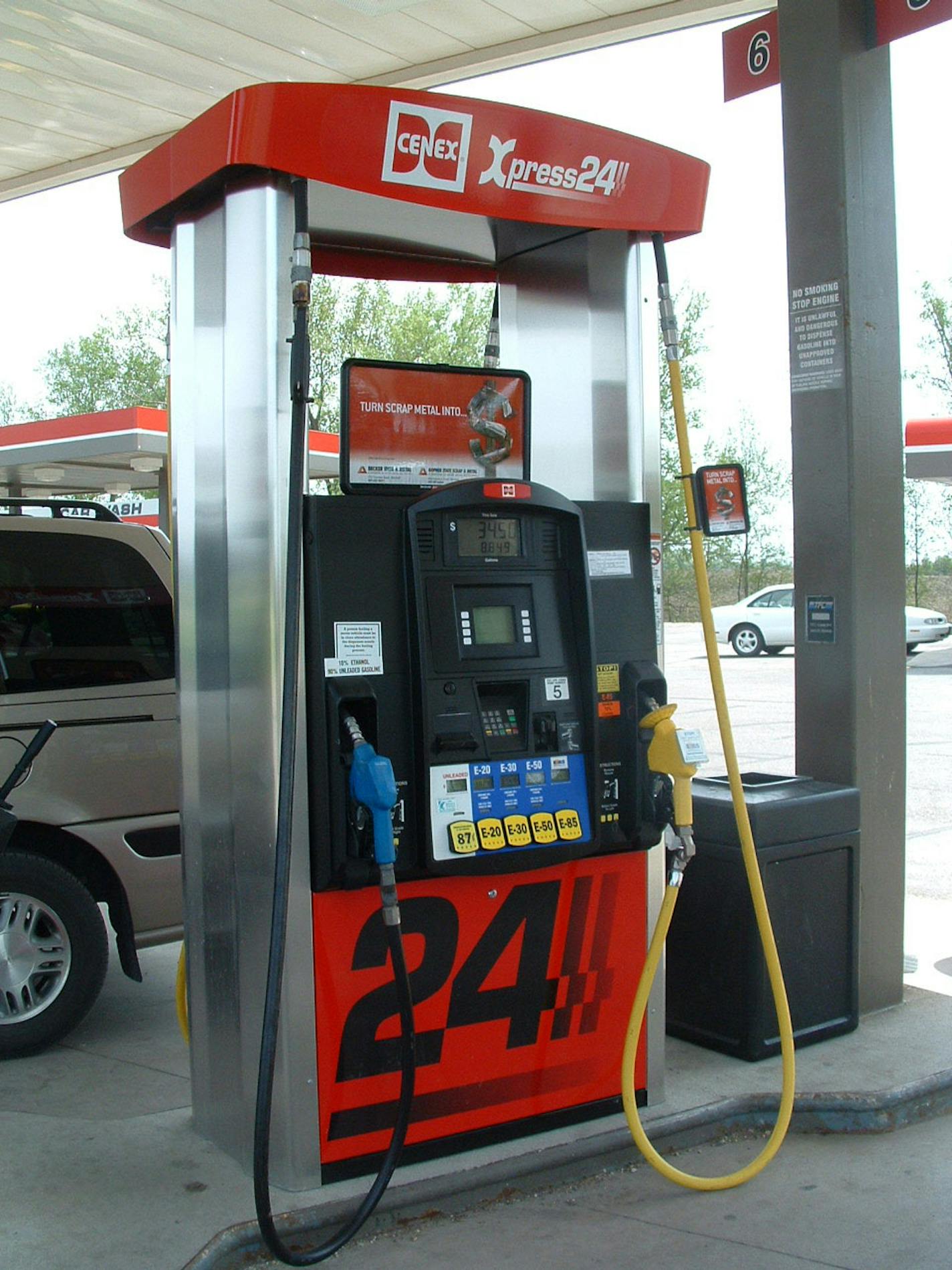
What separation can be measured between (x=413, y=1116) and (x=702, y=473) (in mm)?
2035

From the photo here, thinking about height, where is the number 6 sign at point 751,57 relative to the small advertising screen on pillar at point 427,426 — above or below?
above

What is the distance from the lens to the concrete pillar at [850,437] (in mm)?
4961

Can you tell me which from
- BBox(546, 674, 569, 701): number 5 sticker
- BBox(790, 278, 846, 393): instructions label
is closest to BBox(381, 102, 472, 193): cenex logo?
BBox(546, 674, 569, 701): number 5 sticker

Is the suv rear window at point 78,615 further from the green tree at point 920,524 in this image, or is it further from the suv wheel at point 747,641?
the green tree at point 920,524

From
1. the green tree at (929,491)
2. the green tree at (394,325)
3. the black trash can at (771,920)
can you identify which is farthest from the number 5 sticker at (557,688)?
the green tree at (929,491)

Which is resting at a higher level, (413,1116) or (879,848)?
(879,848)

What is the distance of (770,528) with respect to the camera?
4044 centimetres

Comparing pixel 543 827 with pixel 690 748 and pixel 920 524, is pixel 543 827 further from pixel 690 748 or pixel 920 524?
pixel 920 524

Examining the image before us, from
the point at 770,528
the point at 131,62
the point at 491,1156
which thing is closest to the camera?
the point at 491,1156

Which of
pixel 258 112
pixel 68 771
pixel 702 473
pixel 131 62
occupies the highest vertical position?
pixel 131 62

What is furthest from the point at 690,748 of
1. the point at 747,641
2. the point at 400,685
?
the point at 747,641

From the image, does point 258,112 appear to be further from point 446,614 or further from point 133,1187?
point 133,1187

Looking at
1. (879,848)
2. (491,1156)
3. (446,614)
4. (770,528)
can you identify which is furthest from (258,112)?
(770,528)

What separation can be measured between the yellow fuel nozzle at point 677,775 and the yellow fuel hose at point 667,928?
10cm
